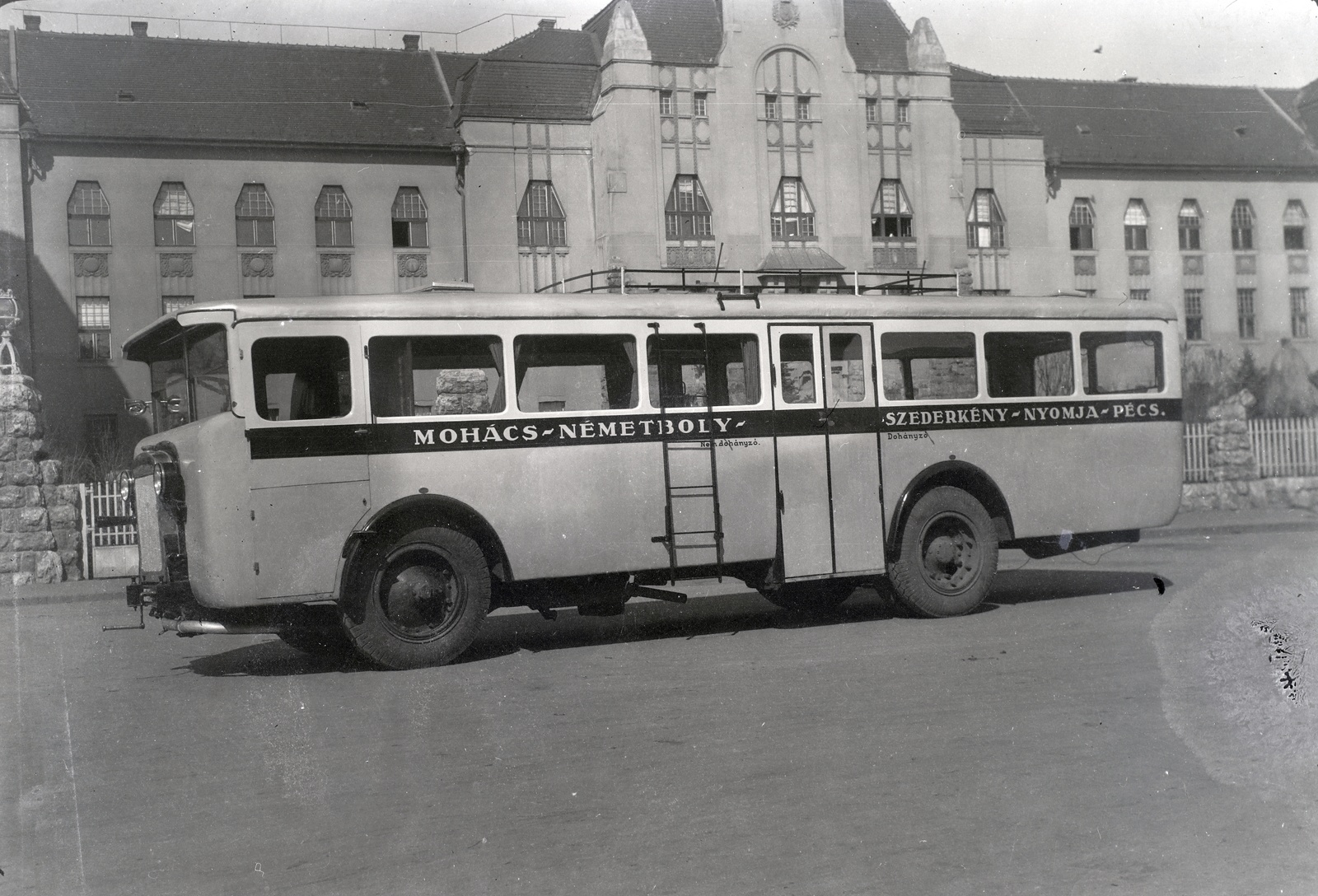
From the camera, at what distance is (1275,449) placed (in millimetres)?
26812

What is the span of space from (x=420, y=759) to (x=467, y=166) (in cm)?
3263

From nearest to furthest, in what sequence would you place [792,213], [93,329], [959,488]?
1. [959,488]
2. [93,329]
3. [792,213]

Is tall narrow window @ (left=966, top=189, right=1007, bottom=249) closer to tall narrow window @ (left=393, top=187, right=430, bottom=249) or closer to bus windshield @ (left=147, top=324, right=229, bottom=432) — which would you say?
tall narrow window @ (left=393, top=187, right=430, bottom=249)

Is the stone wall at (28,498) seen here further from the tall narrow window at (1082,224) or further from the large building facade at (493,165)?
the tall narrow window at (1082,224)

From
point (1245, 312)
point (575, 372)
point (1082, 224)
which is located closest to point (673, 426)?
point (575, 372)

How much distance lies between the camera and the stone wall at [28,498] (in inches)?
752

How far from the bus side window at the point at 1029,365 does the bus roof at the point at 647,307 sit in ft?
0.77

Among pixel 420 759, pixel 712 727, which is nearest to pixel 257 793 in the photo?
pixel 420 759

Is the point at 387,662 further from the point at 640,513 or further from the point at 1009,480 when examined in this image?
the point at 1009,480

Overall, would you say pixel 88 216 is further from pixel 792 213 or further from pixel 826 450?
pixel 826 450

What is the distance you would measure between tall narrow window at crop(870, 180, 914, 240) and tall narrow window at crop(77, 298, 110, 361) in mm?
22215

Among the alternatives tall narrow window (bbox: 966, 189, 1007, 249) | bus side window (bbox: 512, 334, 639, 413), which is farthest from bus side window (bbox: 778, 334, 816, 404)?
tall narrow window (bbox: 966, 189, 1007, 249)

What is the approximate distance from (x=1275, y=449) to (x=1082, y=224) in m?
21.8

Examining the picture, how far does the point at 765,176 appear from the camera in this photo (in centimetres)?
3881
